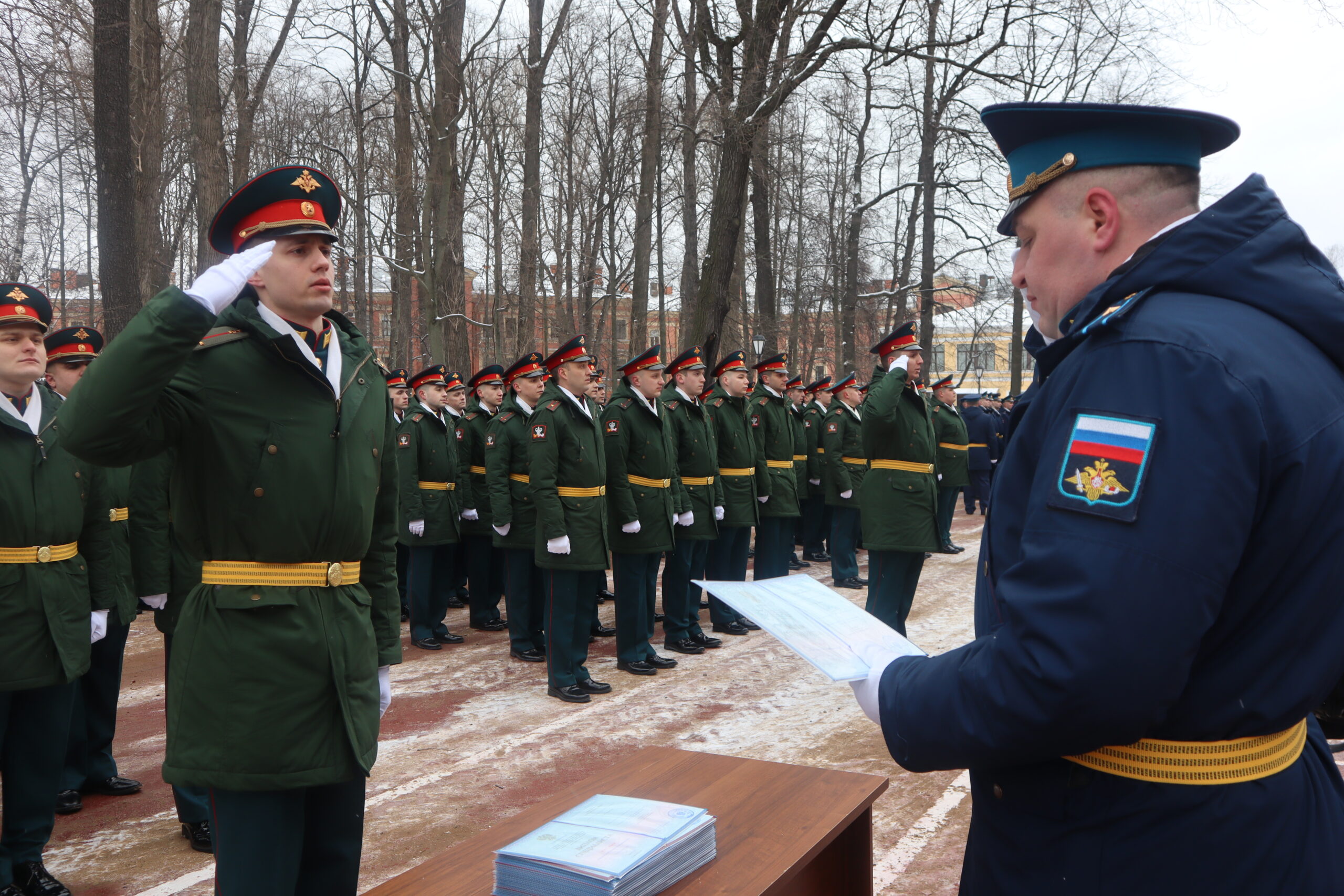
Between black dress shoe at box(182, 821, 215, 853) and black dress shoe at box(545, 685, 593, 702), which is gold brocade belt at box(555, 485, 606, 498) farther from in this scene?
black dress shoe at box(182, 821, 215, 853)

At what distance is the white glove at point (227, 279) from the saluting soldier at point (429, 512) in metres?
6.09

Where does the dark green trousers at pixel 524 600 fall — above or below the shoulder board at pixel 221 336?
below

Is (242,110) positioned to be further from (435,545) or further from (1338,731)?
(1338,731)

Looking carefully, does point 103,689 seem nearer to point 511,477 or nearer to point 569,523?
point 569,523

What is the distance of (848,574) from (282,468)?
31.0 ft

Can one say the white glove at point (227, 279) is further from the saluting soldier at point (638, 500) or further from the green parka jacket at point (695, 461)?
the green parka jacket at point (695, 461)

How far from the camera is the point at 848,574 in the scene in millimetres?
11469

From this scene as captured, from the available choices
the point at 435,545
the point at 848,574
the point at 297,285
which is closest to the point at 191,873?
the point at 297,285

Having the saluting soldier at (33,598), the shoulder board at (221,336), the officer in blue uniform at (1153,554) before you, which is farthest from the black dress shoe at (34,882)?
the officer in blue uniform at (1153,554)

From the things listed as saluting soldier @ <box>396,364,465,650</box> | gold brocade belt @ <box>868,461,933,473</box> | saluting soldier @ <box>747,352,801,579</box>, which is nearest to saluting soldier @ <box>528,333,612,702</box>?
saluting soldier @ <box>396,364,465,650</box>

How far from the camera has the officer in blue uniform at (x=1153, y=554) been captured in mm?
1271

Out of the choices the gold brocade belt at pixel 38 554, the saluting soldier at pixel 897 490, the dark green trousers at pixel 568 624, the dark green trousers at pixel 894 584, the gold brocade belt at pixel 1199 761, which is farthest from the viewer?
the dark green trousers at pixel 894 584

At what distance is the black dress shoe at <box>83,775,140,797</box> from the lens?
5.19 metres

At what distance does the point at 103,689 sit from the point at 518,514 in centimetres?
361
